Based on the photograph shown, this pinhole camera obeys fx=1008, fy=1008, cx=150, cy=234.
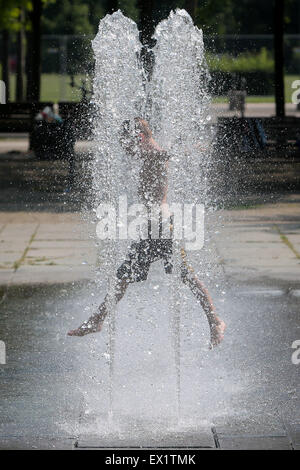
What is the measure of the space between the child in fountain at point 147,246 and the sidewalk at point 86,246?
Answer: 266 centimetres

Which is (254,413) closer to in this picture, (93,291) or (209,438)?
(209,438)

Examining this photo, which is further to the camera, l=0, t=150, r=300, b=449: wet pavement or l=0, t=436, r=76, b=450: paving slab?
l=0, t=150, r=300, b=449: wet pavement

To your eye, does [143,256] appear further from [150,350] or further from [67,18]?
[67,18]

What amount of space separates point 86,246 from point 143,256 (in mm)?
4559

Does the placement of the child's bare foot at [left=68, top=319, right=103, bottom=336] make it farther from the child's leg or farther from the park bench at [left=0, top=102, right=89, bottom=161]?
the park bench at [left=0, top=102, right=89, bottom=161]

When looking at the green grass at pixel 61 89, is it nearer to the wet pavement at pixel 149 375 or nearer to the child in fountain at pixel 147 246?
the wet pavement at pixel 149 375

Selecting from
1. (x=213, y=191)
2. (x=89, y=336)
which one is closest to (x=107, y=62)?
(x=89, y=336)

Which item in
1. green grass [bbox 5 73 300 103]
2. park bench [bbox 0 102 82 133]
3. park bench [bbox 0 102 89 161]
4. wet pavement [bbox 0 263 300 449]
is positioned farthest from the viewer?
green grass [bbox 5 73 300 103]

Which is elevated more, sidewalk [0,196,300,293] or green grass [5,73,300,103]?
green grass [5,73,300,103]

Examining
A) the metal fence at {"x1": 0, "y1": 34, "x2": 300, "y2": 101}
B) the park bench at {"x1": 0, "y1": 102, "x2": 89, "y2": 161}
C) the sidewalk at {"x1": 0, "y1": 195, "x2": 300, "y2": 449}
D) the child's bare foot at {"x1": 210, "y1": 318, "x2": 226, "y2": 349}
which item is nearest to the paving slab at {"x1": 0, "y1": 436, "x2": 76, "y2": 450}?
the sidewalk at {"x1": 0, "y1": 195, "x2": 300, "y2": 449}

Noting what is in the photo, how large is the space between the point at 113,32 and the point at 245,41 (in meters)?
39.3

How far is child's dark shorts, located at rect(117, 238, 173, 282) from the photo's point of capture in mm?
6965

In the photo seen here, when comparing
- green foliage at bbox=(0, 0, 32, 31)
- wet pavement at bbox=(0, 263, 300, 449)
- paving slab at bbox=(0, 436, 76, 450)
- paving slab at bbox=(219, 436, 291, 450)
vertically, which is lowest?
paving slab at bbox=(219, 436, 291, 450)
